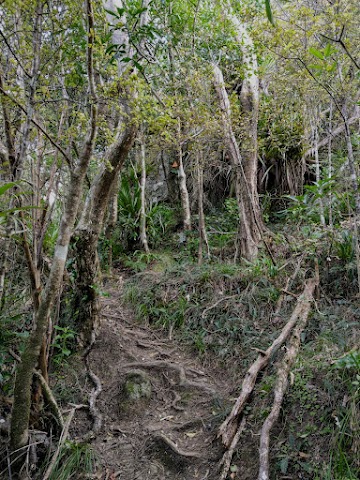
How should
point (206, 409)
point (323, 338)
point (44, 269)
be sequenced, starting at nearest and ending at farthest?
point (323, 338), point (206, 409), point (44, 269)

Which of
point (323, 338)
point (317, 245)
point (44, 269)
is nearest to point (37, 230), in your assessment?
point (44, 269)

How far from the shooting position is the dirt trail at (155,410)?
10.8 feet

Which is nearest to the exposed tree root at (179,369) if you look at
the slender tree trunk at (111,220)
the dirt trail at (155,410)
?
the dirt trail at (155,410)

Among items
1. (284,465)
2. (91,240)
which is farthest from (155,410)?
(91,240)

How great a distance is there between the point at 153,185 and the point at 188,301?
4510 mm

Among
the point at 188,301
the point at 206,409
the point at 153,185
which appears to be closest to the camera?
the point at 206,409

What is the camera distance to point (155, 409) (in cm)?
Answer: 400

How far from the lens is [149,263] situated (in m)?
6.83

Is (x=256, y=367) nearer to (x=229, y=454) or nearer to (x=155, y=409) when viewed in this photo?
(x=229, y=454)

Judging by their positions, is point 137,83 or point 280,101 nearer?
point 137,83

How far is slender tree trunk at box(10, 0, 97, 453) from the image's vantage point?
2859 millimetres

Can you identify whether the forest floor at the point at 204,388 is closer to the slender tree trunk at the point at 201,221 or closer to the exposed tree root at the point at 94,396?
the exposed tree root at the point at 94,396

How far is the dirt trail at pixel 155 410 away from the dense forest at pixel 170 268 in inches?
0.7

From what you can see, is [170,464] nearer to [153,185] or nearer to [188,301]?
[188,301]
